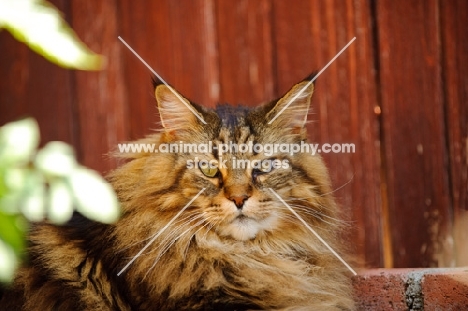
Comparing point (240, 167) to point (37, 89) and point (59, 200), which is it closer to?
point (37, 89)

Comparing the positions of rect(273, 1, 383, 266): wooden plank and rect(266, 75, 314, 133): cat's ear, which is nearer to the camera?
rect(266, 75, 314, 133): cat's ear

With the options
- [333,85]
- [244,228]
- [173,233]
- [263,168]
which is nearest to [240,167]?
[263,168]

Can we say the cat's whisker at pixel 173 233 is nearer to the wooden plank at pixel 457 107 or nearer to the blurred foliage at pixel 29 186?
the wooden plank at pixel 457 107

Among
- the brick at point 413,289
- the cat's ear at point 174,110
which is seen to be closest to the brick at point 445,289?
the brick at point 413,289

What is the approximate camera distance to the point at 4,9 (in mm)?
616

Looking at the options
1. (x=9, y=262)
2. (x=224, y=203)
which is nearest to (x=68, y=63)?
(x=9, y=262)

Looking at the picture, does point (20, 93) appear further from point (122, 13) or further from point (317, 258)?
point (317, 258)

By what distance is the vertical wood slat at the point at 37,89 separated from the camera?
9.21 feet

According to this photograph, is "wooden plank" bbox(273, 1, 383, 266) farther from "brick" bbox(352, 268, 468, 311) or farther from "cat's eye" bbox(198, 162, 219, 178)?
"cat's eye" bbox(198, 162, 219, 178)

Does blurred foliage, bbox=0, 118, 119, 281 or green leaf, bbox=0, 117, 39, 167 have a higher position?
green leaf, bbox=0, 117, 39, 167

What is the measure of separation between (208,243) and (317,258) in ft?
1.31

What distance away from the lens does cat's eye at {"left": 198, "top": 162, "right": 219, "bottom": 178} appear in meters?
2.05

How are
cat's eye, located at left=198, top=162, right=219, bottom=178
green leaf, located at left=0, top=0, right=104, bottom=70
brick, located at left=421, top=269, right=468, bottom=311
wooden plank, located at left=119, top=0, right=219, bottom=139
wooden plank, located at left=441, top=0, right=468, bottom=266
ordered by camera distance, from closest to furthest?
green leaf, located at left=0, top=0, right=104, bottom=70 < brick, located at left=421, top=269, right=468, bottom=311 < cat's eye, located at left=198, top=162, right=219, bottom=178 < wooden plank, located at left=441, top=0, right=468, bottom=266 < wooden plank, located at left=119, top=0, right=219, bottom=139

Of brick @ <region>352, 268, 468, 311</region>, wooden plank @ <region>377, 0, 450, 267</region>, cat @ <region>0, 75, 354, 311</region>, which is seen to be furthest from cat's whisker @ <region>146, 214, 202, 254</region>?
wooden plank @ <region>377, 0, 450, 267</region>
